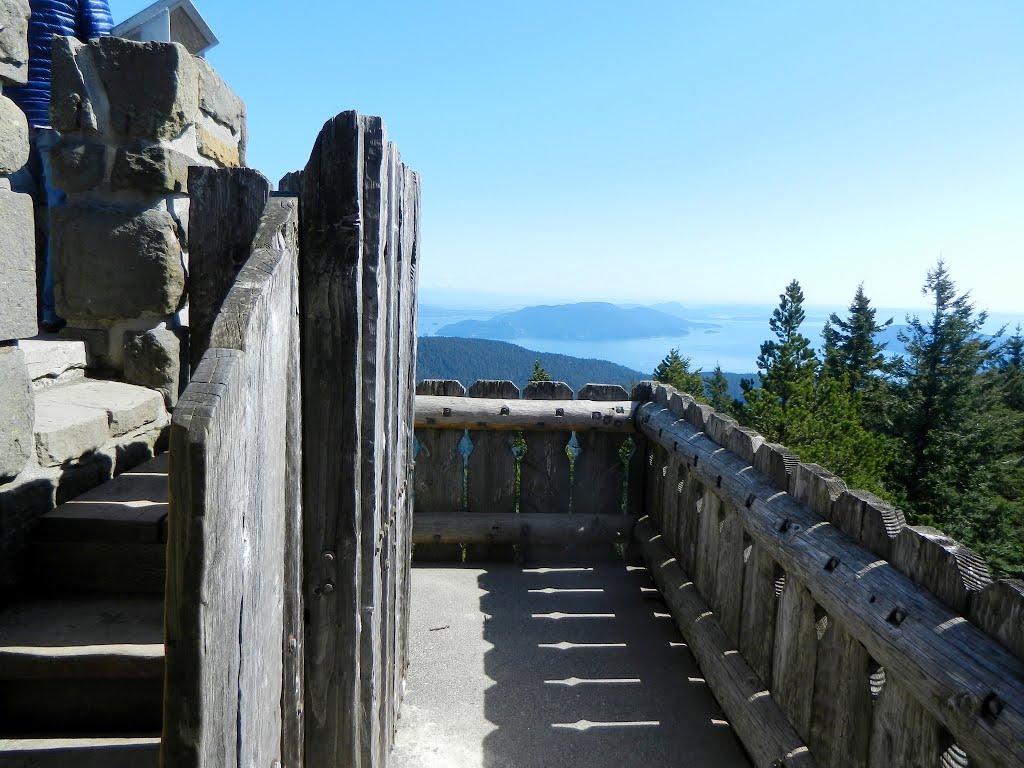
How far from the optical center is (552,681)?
360 centimetres

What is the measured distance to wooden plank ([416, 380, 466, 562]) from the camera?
512 cm

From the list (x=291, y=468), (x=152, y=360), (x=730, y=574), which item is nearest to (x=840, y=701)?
(x=730, y=574)

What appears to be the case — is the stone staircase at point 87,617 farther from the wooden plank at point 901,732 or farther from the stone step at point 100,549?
the wooden plank at point 901,732

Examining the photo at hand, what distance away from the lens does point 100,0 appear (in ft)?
12.7

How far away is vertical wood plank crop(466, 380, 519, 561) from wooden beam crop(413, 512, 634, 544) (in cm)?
10

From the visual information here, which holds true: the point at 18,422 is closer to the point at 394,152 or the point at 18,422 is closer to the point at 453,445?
the point at 394,152

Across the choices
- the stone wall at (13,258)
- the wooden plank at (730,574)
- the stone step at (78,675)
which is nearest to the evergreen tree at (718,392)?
the wooden plank at (730,574)

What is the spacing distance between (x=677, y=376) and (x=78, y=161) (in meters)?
26.4

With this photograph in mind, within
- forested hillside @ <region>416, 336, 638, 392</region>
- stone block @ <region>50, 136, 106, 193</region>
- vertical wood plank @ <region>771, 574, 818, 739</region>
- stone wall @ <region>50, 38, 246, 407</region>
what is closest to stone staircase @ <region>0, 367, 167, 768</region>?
stone wall @ <region>50, 38, 246, 407</region>

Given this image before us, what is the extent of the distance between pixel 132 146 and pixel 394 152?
1.21 meters

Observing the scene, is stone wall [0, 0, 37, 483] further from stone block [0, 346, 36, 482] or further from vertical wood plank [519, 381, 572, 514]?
vertical wood plank [519, 381, 572, 514]

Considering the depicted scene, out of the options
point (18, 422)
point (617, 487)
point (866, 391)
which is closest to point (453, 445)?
point (617, 487)

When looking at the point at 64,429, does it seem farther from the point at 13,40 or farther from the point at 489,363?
the point at 489,363

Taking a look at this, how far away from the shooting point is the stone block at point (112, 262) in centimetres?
281
